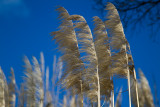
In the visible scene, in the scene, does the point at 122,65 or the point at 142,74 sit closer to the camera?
the point at 122,65

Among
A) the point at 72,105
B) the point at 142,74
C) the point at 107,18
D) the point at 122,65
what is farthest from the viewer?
the point at 142,74

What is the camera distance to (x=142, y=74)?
9172 millimetres

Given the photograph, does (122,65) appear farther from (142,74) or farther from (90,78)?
(142,74)

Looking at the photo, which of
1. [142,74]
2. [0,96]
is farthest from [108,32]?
[0,96]

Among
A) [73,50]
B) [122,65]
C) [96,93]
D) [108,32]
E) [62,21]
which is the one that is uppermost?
[62,21]

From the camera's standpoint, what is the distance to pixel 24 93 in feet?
28.1

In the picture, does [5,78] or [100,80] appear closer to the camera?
[100,80]

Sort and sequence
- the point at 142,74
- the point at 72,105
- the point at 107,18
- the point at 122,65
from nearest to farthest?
the point at 72,105, the point at 122,65, the point at 107,18, the point at 142,74

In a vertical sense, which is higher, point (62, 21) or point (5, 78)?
point (62, 21)

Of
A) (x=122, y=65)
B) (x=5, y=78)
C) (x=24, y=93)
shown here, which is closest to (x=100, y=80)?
(x=122, y=65)

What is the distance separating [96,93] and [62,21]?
2.17 m

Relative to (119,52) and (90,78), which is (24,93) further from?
(119,52)

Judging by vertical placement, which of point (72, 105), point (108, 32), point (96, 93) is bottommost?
point (72, 105)

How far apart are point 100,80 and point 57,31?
5.59ft
